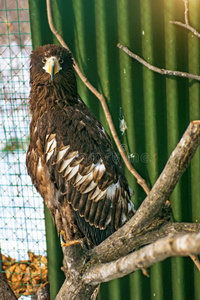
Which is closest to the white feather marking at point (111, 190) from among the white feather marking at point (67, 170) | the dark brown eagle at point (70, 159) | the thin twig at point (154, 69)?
the dark brown eagle at point (70, 159)

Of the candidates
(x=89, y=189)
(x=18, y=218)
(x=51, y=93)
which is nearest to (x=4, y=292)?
(x=89, y=189)

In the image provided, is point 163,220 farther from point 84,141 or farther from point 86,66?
point 86,66

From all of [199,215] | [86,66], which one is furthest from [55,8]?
[199,215]

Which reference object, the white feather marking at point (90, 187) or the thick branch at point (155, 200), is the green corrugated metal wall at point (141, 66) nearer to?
the white feather marking at point (90, 187)

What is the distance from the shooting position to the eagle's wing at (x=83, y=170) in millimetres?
2641

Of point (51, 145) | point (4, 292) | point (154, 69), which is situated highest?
point (154, 69)

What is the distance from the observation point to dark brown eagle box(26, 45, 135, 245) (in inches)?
104

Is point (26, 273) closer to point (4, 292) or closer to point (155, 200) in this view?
point (4, 292)

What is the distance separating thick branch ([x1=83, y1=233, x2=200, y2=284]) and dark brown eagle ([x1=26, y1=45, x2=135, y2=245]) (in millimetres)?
824

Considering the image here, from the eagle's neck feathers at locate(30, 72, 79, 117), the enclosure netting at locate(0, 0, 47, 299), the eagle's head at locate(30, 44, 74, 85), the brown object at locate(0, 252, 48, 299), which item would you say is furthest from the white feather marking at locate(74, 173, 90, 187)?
the brown object at locate(0, 252, 48, 299)

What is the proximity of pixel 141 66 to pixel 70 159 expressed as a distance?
1.13m

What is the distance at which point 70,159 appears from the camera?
2.65 m

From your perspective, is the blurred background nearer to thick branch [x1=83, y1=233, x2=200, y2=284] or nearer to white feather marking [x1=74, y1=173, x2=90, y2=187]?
white feather marking [x1=74, y1=173, x2=90, y2=187]

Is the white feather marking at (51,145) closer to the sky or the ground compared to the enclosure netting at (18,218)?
closer to the sky
